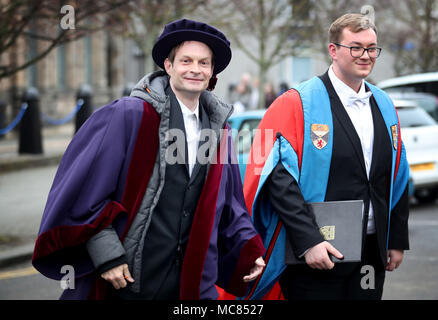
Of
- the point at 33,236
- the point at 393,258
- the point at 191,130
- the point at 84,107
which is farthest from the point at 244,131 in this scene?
the point at 84,107

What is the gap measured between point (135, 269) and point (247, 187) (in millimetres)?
1026

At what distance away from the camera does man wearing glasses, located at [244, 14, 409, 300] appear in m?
3.74

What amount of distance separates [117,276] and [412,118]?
8.92 m

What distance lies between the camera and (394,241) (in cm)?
403

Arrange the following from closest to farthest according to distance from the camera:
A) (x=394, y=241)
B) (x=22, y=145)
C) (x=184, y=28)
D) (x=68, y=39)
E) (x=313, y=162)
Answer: (x=184, y=28) → (x=313, y=162) → (x=394, y=241) → (x=68, y=39) → (x=22, y=145)

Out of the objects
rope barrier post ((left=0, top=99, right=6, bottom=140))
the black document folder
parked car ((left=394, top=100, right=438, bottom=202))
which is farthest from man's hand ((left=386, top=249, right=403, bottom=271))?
rope barrier post ((left=0, top=99, right=6, bottom=140))

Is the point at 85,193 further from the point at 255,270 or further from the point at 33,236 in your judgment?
the point at 33,236

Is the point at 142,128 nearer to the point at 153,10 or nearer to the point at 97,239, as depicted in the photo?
the point at 97,239

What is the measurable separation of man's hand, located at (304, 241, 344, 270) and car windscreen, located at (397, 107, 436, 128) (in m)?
7.82

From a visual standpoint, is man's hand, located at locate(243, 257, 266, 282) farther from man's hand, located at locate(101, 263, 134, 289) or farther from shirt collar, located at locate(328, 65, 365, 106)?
shirt collar, located at locate(328, 65, 365, 106)

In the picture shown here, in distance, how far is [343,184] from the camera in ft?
12.4

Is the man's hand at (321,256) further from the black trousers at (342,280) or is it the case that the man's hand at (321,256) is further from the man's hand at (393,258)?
the man's hand at (393,258)

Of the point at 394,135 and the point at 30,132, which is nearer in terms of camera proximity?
the point at 394,135

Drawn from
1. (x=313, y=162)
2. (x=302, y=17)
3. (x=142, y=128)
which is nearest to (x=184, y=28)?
(x=142, y=128)
